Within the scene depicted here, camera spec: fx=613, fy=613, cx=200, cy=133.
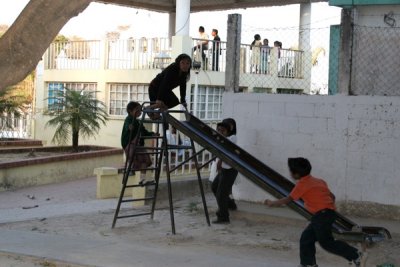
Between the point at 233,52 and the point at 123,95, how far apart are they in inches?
464

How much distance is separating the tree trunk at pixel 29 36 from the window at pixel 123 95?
13581 millimetres

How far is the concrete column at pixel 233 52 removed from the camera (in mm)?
10398

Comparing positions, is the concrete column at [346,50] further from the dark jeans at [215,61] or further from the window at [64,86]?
the window at [64,86]

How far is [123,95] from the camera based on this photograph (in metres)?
21.8

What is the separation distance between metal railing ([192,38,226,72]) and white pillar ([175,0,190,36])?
523mm

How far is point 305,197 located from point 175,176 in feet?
19.1

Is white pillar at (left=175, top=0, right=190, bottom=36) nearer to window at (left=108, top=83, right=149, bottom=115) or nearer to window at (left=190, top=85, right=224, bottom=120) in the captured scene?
window at (left=190, top=85, right=224, bottom=120)

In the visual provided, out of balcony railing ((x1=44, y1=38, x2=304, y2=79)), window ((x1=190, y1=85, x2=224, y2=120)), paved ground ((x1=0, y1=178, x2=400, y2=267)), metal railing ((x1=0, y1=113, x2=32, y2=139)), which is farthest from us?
window ((x1=190, y1=85, x2=224, y2=120))

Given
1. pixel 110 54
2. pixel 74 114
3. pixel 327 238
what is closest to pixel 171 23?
pixel 110 54

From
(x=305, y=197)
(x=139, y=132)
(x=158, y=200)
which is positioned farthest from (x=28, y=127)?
(x=305, y=197)

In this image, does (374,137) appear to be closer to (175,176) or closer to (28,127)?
(175,176)

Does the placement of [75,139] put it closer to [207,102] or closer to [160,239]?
[207,102]

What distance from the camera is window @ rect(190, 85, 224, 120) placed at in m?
20.0

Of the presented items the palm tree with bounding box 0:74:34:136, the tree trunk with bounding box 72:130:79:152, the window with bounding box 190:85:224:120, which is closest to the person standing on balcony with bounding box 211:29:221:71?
the window with bounding box 190:85:224:120
